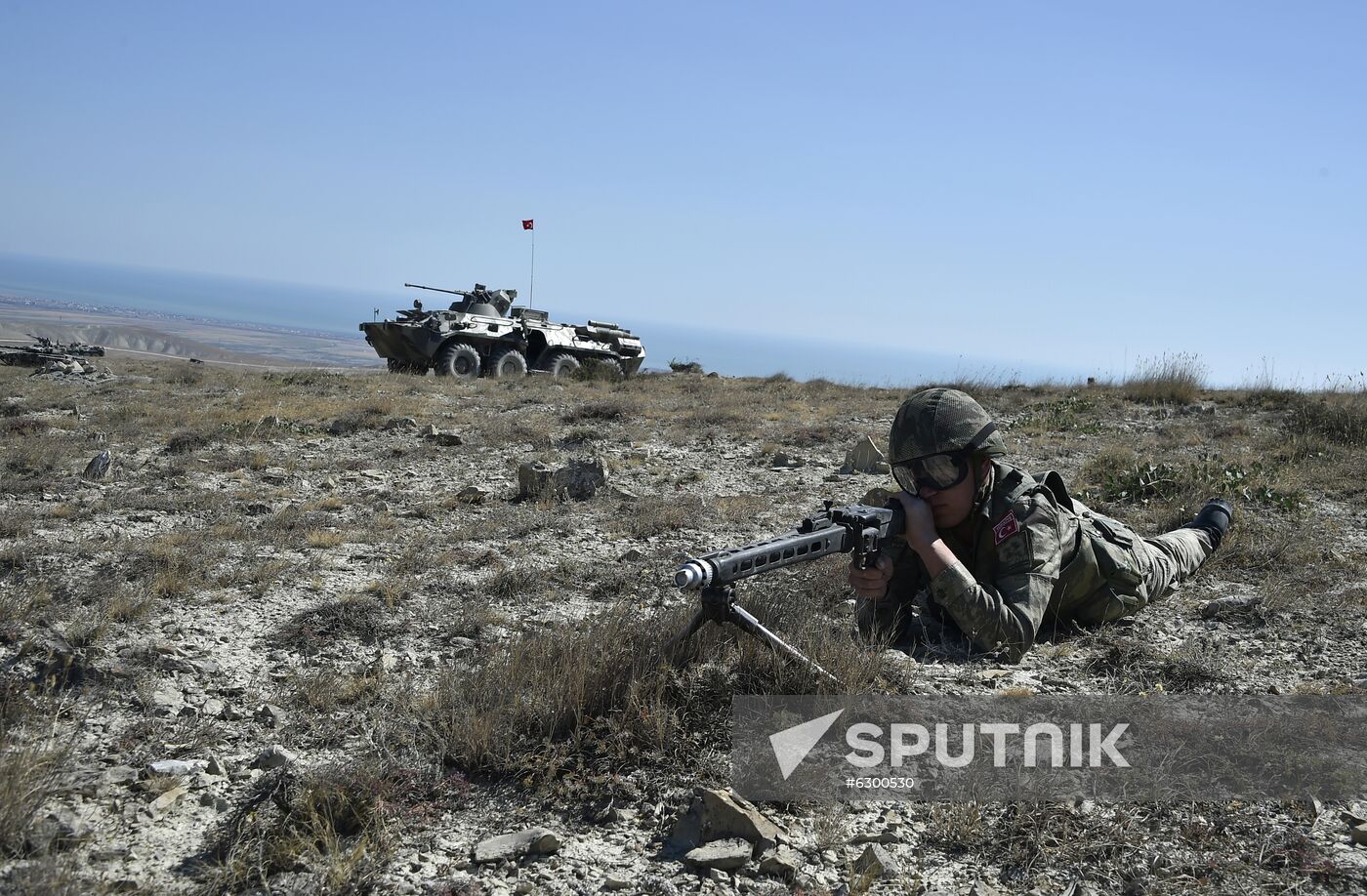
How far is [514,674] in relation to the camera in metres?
3.30

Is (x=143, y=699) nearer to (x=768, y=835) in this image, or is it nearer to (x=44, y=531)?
(x=768, y=835)

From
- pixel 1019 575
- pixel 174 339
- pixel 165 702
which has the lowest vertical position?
pixel 174 339

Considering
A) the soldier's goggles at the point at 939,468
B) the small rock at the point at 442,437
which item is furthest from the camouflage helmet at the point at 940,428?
the small rock at the point at 442,437

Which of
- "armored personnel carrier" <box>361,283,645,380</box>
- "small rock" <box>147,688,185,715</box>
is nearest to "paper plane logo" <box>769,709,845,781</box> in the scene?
"small rock" <box>147,688,185,715</box>

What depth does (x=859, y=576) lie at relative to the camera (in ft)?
11.1

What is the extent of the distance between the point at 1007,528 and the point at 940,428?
476 mm

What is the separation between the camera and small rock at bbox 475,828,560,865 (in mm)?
2529

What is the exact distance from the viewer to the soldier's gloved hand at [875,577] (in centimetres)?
335

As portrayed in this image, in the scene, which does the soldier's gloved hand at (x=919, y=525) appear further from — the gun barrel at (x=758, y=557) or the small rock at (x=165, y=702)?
the small rock at (x=165, y=702)

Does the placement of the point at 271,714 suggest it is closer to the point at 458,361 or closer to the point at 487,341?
the point at 458,361

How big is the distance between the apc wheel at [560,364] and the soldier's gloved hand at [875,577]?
1786 centimetres

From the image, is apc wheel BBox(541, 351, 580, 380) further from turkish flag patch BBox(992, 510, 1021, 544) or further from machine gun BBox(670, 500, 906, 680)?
machine gun BBox(670, 500, 906, 680)

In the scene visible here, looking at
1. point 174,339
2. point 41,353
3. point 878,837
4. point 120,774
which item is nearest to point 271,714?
point 120,774

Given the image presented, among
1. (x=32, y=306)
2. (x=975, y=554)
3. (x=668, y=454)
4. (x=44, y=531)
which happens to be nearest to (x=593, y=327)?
(x=668, y=454)
